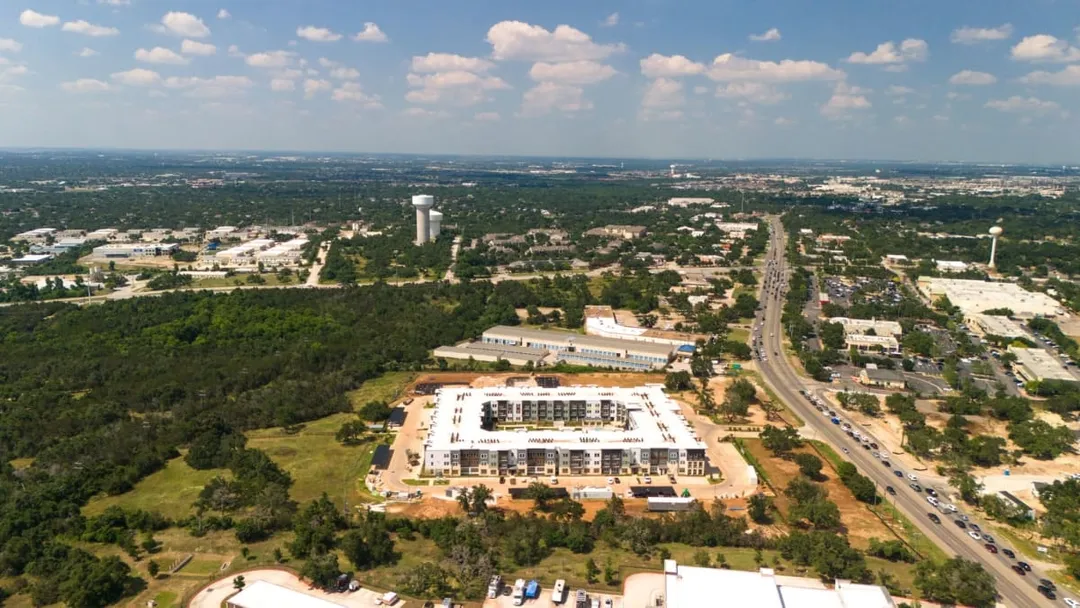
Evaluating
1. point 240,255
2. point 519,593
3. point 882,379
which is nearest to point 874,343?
point 882,379

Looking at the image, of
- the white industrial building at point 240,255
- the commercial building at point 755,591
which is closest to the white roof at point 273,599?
the commercial building at point 755,591

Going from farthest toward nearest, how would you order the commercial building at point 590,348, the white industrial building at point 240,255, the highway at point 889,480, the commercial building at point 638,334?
the white industrial building at point 240,255, the commercial building at point 638,334, the commercial building at point 590,348, the highway at point 889,480

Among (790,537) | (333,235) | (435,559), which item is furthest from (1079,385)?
(333,235)

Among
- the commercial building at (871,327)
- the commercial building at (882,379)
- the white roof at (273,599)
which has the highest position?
the commercial building at (871,327)

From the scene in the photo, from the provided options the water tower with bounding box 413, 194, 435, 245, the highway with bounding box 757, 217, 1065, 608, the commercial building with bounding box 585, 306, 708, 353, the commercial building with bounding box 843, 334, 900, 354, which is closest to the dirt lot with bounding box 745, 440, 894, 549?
the highway with bounding box 757, 217, 1065, 608

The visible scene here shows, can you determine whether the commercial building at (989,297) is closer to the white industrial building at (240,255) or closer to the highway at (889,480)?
the highway at (889,480)

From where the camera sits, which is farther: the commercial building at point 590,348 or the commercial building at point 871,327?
the commercial building at point 871,327

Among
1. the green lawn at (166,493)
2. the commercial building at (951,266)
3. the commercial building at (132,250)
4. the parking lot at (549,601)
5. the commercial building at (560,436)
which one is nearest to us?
the parking lot at (549,601)
